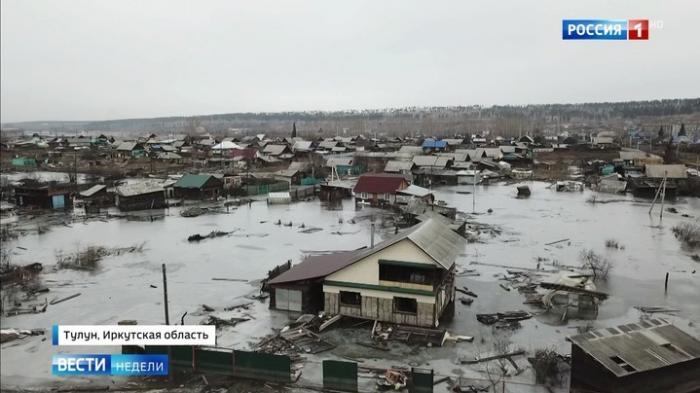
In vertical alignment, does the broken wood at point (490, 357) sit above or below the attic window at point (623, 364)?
below

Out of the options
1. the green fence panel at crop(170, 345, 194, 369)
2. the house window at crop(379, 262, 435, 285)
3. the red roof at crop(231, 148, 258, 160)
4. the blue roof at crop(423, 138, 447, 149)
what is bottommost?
the green fence panel at crop(170, 345, 194, 369)

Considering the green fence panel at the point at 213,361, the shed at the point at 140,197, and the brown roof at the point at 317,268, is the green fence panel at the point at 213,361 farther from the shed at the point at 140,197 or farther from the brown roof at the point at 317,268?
the shed at the point at 140,197

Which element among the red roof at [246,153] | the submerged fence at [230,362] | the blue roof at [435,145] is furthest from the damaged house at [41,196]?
the blue roof at [435,145]

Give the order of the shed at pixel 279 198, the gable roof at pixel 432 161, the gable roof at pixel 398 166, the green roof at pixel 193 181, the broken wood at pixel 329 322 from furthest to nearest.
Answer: the gable roof at pixel 432 161 < the gable roof at pixel 398 166 < the green roof at pixel 193 181 < the shed at pixel 279 198 < the broken wood at pixel 329 322

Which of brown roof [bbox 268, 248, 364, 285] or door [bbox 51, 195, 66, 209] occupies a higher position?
door [bbox 51, 195, 66, 209]

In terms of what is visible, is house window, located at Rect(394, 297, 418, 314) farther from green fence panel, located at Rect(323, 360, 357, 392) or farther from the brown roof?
green fence panel, located at Rect(323, 360, 357, 392)

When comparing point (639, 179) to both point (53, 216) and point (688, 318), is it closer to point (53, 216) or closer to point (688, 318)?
point (688, 318)

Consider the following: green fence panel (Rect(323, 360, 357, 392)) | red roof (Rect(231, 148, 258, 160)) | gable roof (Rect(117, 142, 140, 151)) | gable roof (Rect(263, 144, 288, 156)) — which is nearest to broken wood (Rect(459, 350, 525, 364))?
green fence panel (Rect(323, 360, 357, 392))
